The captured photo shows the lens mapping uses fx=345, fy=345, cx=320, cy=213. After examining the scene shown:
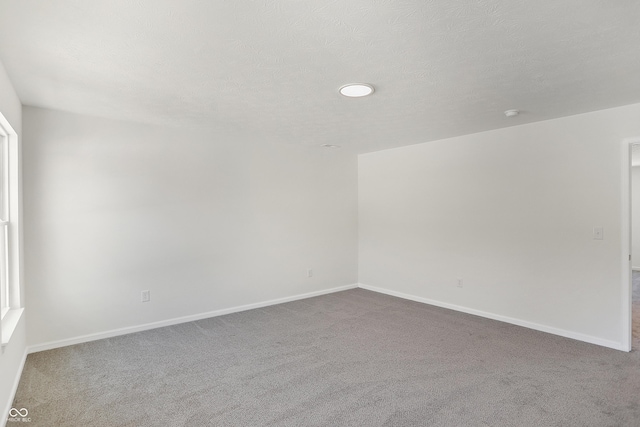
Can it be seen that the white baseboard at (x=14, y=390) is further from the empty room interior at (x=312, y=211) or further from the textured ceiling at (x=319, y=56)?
the textured ceiling at (x=319, y=56)

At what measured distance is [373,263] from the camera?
558cm

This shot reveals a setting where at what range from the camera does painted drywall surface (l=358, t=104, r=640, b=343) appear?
3281 millimetres

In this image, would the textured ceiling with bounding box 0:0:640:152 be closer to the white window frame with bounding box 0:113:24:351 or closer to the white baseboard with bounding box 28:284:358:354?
the white window frame with bounding box 0:113:24:351

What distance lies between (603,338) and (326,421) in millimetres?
2889

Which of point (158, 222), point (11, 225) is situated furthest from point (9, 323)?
point (158, 222)

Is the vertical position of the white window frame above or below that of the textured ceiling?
below

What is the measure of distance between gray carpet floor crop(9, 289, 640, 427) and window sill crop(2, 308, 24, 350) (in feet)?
1.56

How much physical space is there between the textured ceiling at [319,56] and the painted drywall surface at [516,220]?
0.42 m

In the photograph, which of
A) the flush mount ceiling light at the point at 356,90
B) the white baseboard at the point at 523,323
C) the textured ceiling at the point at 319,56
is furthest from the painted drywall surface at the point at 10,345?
the white baseboard at the point at 523,323

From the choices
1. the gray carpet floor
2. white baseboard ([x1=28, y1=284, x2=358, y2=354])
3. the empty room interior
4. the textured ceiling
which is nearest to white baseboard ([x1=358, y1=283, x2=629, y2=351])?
the empty room interior

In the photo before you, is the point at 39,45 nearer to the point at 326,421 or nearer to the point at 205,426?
the point at 205,426

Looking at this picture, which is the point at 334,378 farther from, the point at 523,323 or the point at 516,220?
the point at 516,220

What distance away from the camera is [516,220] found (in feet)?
12.8

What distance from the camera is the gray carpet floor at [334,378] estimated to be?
2176 millimetres
